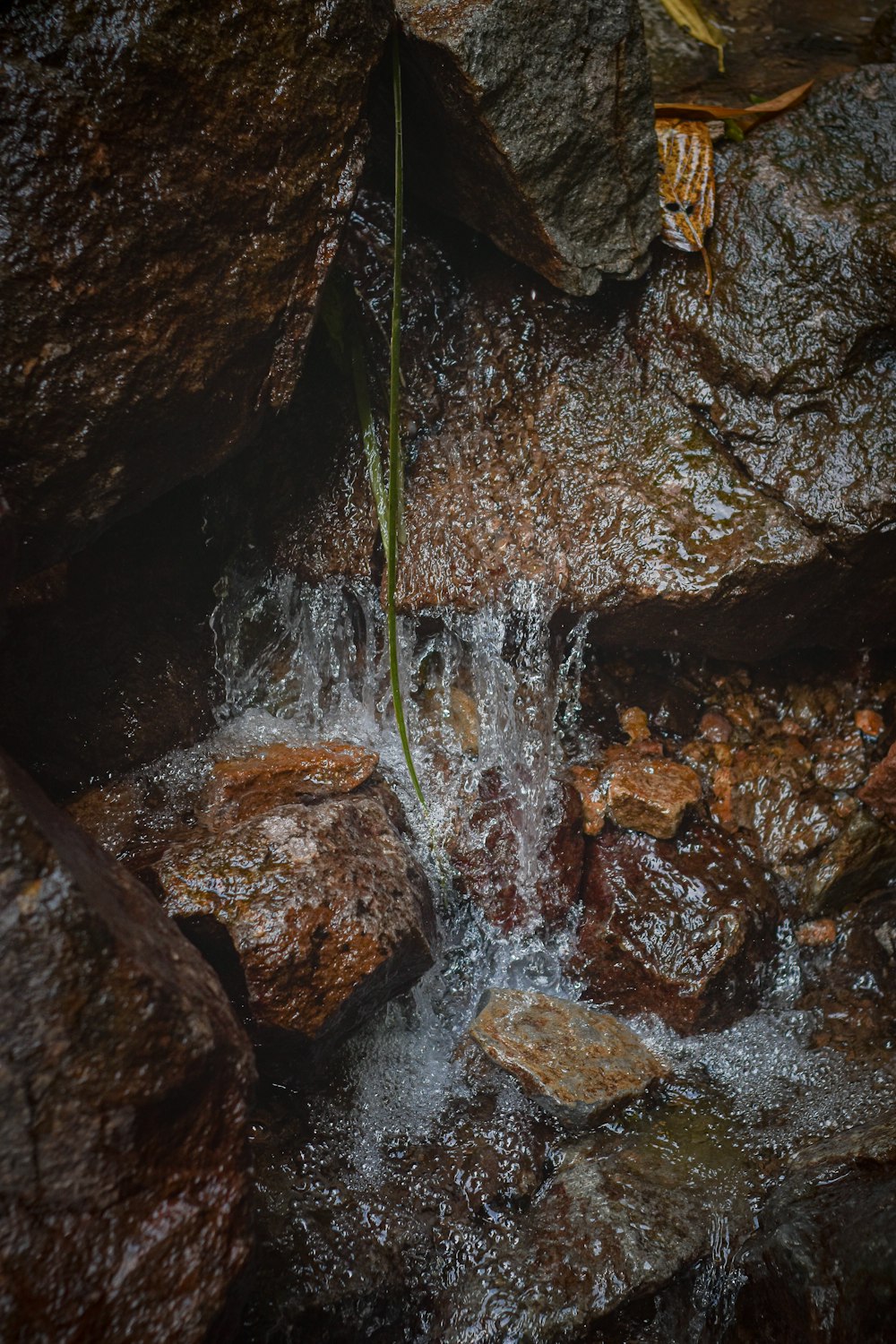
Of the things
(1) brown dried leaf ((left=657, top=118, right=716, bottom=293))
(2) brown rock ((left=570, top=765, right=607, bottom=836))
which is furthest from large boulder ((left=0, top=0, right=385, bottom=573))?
(2) brown rock ((left=570, top=765, right=607, bottom=836))

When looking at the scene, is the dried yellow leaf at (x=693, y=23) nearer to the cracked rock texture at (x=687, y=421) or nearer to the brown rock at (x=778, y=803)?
the cracked rock texture at (x=687, y=421)

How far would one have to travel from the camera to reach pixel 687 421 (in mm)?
2943

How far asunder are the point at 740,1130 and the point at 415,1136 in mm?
918

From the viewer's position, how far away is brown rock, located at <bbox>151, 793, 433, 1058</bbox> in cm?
220

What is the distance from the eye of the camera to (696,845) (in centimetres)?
303

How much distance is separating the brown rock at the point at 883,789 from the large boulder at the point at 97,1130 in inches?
94.7

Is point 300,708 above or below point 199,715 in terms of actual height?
below

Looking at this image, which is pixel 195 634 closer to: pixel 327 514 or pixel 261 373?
pixel 327 514

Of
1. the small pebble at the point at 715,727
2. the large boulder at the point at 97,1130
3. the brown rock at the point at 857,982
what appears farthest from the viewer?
the small pebble at the point at 715,727

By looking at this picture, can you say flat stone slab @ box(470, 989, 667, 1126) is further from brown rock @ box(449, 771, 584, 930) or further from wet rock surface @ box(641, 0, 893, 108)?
wet rock surface @ box(641, 0, 893, 108)

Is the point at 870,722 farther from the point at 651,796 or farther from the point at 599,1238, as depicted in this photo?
the point at 599,1238

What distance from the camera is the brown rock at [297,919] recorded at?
2203 millimetres

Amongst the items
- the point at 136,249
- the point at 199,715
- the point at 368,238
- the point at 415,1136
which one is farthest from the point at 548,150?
the point at 415,1136

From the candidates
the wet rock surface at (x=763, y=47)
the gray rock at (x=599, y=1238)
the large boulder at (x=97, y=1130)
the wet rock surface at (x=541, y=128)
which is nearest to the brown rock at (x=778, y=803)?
the gray rock at (x=599, y=1238)
